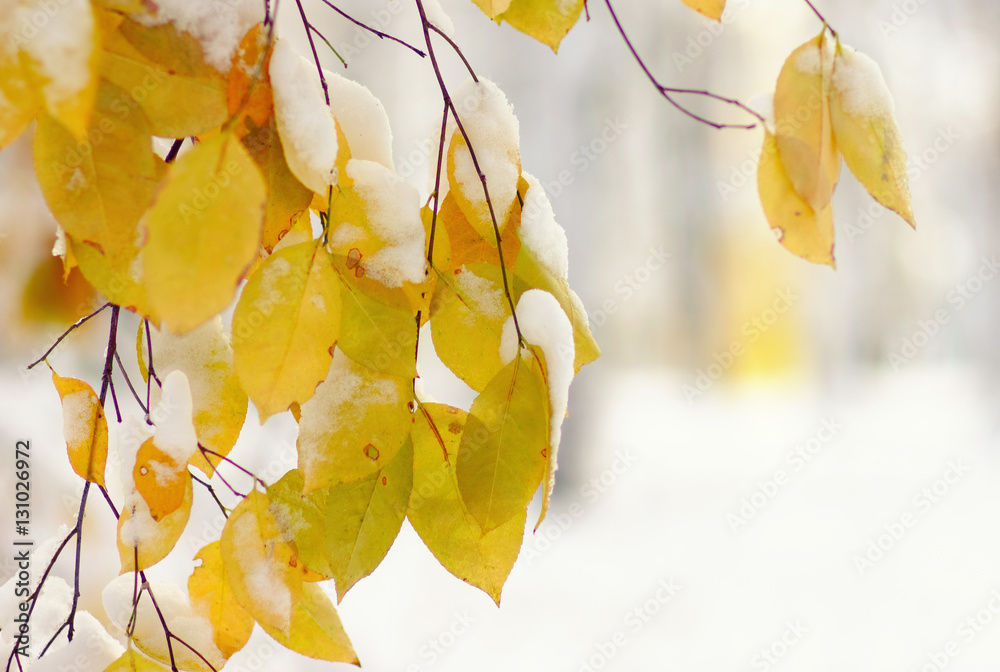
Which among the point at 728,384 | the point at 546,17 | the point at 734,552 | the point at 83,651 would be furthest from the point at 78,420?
the point at 728,384

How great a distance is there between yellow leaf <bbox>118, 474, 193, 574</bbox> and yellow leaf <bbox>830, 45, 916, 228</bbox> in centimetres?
24

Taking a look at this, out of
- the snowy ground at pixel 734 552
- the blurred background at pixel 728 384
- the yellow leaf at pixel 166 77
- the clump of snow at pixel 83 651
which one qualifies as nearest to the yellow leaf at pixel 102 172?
the yellow leaf at pixel 166 77

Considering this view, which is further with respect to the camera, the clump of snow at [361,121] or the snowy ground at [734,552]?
the snowy ground at [734,552]

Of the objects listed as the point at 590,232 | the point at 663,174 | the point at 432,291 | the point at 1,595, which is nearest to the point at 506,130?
the point at 432,291

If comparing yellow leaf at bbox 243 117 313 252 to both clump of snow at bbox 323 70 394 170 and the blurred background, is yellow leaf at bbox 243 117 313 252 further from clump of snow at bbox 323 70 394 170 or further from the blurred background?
the blurred background

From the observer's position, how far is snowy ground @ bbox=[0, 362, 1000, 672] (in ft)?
5.81

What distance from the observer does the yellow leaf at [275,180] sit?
212 millimetres

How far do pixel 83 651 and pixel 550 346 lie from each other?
0.26 metres

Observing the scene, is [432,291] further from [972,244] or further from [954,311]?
[954,311]

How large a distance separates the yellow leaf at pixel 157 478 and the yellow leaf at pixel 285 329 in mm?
73

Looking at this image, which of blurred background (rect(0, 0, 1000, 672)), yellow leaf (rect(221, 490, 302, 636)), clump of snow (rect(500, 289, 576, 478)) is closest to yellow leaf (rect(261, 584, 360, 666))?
yellow leaf (rect(221, 490, 302, 636))

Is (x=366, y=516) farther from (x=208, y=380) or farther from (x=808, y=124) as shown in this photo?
(x=808, y=124)

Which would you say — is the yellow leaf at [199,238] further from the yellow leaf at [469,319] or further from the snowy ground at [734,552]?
the snowy ground at [734,552]

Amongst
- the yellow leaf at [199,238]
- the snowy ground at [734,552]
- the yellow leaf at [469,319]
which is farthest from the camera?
the snowy ground at [734,552]
